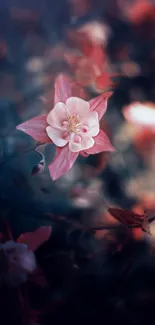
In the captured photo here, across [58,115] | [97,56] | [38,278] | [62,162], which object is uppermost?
[97,56]

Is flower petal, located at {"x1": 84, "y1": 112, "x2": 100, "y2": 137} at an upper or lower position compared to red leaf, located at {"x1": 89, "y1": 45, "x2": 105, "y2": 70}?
lower

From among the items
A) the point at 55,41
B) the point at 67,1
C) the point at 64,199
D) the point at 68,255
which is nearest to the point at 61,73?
the point at 55,41

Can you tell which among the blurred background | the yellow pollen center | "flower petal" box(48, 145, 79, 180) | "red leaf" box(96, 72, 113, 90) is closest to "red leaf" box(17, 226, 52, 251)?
the blurred background

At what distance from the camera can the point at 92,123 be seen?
1.20 meters

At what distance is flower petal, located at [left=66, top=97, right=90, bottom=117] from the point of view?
47.6 inches

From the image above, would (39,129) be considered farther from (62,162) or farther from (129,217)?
(129,217)

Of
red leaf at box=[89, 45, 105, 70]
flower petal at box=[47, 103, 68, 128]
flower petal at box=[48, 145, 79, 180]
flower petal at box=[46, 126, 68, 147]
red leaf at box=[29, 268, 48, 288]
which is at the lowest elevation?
red leaf at box=[29, 268, 48, 288]

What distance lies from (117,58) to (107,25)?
9cm

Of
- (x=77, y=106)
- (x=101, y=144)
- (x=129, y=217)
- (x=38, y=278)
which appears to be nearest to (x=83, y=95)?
(x=77, y=106)

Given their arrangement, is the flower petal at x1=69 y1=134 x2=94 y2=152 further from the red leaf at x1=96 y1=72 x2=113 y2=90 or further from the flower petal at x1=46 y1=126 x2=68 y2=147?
the red leaf at x1=96 y1=72 x2=113 y2=90

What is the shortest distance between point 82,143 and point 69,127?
52mm

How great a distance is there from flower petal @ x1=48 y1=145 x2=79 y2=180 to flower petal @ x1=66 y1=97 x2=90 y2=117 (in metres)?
0.10

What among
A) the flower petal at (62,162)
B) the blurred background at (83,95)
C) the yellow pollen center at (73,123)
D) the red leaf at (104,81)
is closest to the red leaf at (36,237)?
the blurred background at (83,95)

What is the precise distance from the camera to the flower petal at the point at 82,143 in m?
1.20
